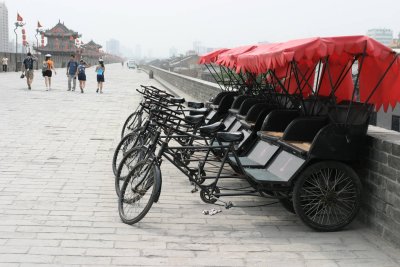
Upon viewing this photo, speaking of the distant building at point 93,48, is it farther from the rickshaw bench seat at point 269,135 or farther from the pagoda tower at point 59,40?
the rickshaw bench seat at point 269,135

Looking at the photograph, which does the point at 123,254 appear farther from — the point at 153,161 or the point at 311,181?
the point at 311,181

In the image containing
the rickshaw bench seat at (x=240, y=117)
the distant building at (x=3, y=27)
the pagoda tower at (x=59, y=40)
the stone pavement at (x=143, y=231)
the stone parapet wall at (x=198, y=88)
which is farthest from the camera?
the distant building at (x=3, y=27)

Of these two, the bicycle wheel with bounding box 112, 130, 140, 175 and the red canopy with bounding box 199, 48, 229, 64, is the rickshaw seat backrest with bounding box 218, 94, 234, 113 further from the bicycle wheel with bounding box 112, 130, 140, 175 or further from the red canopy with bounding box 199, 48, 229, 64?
the bicycle wheel with bounding box 112, 130, 140, 175

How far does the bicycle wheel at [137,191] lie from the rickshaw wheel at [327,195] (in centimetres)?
150

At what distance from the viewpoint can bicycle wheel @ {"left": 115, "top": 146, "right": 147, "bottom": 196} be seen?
19.5 feet

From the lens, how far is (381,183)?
521 cm

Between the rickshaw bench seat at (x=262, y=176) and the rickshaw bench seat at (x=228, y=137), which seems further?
the rickshaw bench seat at (x=228, y=137)

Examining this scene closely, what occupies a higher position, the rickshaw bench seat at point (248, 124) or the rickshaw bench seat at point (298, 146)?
the rickshaw bench seat at point (298, 146)

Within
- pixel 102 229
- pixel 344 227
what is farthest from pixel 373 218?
pixel 102 229

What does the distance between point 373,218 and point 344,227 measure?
1.01 feet

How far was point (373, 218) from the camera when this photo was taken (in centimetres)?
541

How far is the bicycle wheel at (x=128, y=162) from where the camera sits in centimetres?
596

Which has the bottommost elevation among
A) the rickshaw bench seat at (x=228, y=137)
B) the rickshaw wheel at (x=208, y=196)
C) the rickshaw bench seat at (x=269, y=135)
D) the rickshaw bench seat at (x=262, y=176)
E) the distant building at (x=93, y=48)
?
the distant building at (x=93, y=48)

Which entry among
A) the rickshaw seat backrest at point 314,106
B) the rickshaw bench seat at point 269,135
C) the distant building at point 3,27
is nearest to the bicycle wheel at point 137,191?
the rickshaw bench seat at point 269,135
